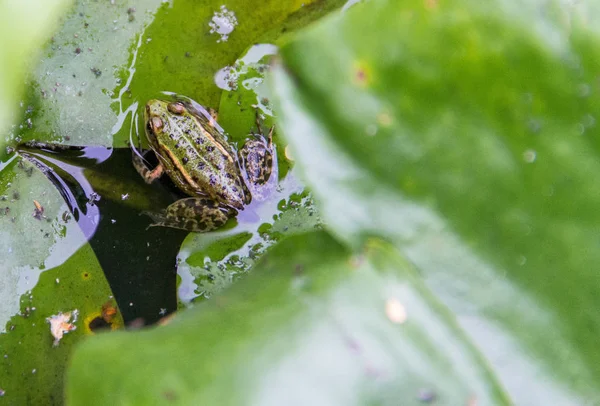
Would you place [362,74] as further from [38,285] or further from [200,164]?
[38,285]

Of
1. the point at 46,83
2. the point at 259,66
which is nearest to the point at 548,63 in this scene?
the point at 259,66

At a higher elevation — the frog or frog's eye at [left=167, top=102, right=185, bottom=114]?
frog's eye at [left=167, top=102, right=185, bottom=114]

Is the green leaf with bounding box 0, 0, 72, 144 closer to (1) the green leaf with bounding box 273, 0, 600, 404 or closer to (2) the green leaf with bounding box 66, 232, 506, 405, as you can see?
(2) the green leaf with bounding box 66, 232, 506, 405

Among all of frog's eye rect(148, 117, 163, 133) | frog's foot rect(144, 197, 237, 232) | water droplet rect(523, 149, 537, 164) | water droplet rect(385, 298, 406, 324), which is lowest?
frog's foot rect(144, 197, 237, 232)

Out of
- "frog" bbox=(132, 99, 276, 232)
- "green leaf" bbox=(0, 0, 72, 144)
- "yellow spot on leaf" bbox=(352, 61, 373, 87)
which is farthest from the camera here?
"frog" bbox=(132, 99, 276, 232)

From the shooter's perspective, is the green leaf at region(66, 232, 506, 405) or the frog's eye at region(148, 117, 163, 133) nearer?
the green leaf at region(66, 232, 506, 405)

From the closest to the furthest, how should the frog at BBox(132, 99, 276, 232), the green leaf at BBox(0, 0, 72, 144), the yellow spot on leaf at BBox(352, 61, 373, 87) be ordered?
the yellow spot on leaf at BBox(352, 61, 373, 87), the green leaf at BBox(0, 0, 72, 144), the frog at BBox(132, 99, 276, 232)

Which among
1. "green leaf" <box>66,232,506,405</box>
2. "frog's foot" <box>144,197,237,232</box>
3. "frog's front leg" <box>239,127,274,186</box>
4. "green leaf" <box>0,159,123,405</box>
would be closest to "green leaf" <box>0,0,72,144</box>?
"green leaf" <box>0,159,123,405</box>
